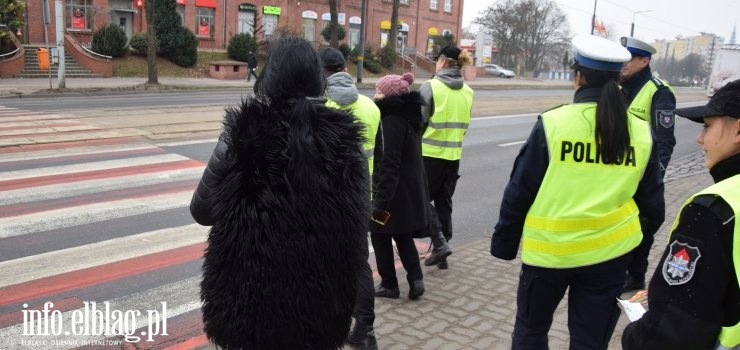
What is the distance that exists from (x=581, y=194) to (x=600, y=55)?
2.14 feet

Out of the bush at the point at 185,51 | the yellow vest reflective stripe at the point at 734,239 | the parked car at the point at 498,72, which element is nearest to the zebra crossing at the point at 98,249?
the yellow vest reflective stripe at the point at 734,239

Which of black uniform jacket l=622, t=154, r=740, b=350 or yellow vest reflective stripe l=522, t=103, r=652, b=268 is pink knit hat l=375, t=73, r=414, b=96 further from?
black uniform jacket l=622, t=154, r=740, b=350

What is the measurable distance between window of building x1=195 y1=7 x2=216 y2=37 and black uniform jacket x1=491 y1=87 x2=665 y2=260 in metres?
40.9

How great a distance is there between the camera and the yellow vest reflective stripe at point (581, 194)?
268 cm

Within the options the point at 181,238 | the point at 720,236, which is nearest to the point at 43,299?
the point at 181,238

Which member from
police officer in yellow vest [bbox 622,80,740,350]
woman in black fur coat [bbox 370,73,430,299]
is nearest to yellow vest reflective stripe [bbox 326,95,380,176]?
woman in black fur coat [bbox 370,73,430,299]

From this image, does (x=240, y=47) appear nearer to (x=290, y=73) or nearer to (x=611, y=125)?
(x=611, y=125)

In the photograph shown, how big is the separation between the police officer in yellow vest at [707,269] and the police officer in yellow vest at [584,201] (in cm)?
80

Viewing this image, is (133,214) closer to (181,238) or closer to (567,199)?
(181,238)

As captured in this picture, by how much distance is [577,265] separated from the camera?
2732 millimetres

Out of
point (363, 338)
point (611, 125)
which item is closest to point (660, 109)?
point (611, 125)

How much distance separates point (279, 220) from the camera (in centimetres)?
206

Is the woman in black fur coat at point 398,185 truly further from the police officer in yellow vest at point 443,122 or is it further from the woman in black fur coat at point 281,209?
the woman in black fur coat at point 281,209

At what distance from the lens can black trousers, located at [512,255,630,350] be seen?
2.78 metres
